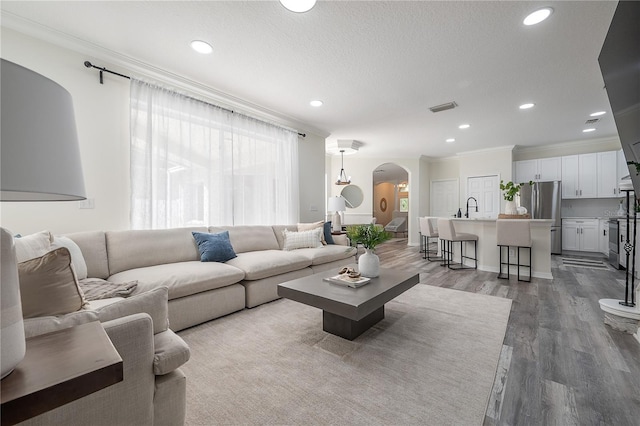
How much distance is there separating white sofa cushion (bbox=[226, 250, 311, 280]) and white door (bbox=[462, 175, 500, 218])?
205 inches

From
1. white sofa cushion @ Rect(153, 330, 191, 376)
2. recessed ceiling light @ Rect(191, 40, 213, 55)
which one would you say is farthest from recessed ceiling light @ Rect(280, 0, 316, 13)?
white sofa cushion @ Rect(153, 330, 191, 376)

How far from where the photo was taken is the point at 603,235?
5.67 meters

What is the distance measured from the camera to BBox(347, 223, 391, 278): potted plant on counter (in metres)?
2.49

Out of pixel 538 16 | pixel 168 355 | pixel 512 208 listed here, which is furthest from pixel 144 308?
pixel 512 208

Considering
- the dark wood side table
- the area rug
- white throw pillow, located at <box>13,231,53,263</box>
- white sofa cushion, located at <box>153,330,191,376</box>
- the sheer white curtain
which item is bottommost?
the area rug

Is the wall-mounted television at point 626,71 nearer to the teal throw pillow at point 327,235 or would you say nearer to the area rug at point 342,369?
the area rug at point 342,369

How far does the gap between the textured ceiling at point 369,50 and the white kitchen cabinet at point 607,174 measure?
186 cm

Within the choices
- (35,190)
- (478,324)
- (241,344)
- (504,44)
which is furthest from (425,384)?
(504,44)

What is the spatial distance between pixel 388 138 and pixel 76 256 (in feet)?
17.7

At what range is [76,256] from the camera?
2.14 m

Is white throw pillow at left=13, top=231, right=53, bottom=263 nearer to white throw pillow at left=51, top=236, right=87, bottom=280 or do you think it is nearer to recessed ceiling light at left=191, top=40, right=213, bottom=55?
white throw pillow at left=51, top=236, right=87, bottom=280

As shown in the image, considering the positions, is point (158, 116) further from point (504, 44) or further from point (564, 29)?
point (564, 29)

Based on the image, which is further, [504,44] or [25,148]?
[504,44]

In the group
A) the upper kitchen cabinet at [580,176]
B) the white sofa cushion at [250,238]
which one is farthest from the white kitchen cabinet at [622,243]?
the white sofa cushion at [250,238]
